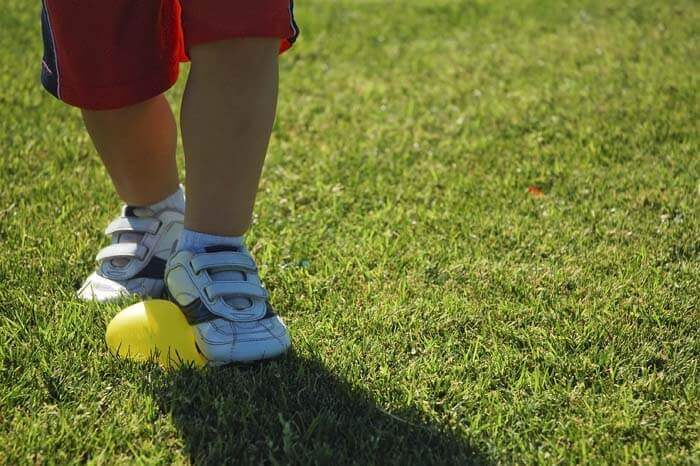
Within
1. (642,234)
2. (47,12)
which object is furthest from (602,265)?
(47,12)

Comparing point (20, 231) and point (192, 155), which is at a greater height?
point (192, 155)

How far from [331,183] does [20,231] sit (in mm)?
1184

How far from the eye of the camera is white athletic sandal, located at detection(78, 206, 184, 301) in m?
2.62

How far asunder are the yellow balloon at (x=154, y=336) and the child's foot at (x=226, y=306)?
0.03m

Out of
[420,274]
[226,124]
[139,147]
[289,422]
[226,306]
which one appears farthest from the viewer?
[420,274]

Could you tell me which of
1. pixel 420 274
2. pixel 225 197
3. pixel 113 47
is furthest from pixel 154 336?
pixel 420 274

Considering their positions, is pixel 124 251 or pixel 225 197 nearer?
pixel 225 197

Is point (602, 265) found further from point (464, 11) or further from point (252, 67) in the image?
point (464, 11)

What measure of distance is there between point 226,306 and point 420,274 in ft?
2.46

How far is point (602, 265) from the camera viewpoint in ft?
9.14

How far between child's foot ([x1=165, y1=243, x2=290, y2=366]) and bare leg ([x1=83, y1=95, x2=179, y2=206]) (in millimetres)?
448

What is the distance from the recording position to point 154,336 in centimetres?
226

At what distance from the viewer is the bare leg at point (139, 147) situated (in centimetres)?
255

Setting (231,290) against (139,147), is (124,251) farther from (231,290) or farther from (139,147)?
(231,290)
